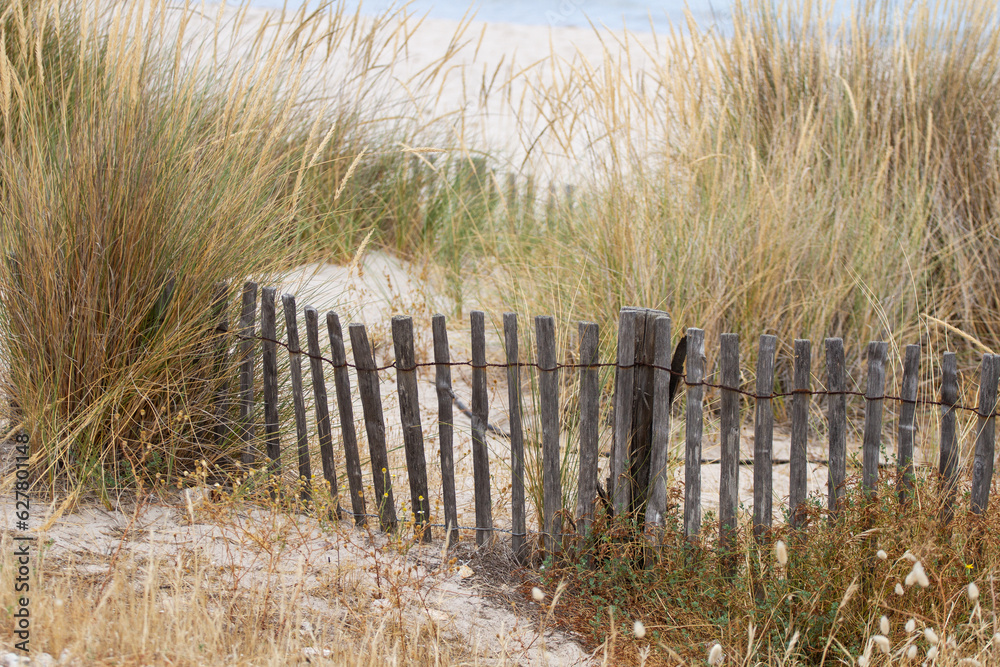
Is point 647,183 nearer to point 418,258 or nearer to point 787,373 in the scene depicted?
point 787,373

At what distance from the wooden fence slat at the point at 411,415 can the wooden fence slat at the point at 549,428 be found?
1.24 ft

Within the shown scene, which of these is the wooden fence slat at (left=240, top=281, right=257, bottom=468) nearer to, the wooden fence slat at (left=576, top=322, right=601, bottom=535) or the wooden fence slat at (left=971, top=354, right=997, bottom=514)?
the wooden fence slat at (left=576, top=322, right=601, bottom=535)

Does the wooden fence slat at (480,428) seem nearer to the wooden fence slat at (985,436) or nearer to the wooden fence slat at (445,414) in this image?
the wooden fence slat at (445,414)

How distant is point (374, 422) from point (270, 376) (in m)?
0.45

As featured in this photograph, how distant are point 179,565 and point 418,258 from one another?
3384mm

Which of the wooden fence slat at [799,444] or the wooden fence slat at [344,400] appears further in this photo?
the wooden fence slat at [344,400]

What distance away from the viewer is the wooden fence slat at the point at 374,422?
2416 mm

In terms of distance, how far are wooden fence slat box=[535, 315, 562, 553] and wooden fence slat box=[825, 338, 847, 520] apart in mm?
773

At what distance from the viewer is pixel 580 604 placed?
227 centimetres

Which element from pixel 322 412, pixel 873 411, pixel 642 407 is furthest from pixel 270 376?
pixel 873 411

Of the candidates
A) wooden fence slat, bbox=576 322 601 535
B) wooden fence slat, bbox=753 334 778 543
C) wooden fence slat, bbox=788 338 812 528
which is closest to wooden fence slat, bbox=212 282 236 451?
wooden fence slat, bbox=576 322 601 535

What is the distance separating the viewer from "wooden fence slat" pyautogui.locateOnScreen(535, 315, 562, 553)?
226cm

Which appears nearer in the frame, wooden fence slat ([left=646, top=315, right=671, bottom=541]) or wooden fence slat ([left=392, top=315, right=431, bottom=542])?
wooden fence slat ([left=646, top=315, right=671, bottom=541])

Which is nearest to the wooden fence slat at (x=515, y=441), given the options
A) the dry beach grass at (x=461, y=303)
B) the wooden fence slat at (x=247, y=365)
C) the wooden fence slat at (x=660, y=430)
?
the dry beach grass at (x=461, y=303)
